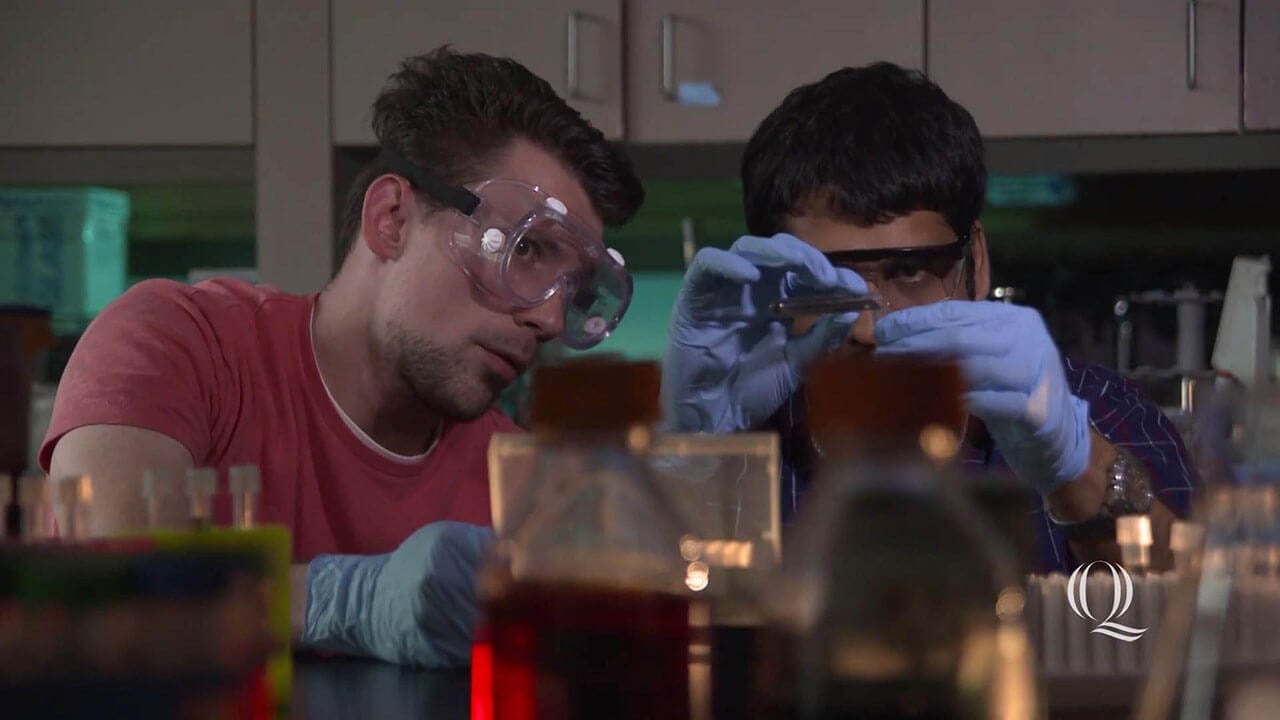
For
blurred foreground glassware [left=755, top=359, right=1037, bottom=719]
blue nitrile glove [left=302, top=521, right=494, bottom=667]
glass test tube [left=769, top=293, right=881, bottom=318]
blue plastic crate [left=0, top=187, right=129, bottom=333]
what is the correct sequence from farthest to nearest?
1. blue plastic crate [left=0, top=187, right=129, bottom=333]
2. glass test tube [left=769, top=293, right=881, bottom=318]
3. blue nitrile glove [left=302, top=521, right=494, bottom=667]
4. blurred foreground glassware [left=755, top=359, right=1037, bottom=719]

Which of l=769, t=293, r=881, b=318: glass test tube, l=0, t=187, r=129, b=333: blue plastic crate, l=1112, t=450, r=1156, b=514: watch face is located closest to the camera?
l=769, t=293, r=881, b=318: glass test tube

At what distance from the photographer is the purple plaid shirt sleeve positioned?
62.6 inches

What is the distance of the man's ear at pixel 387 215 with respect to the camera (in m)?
1.70

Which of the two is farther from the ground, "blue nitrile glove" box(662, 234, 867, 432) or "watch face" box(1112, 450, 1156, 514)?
"blue nitrile glove" box(662, 234, 867, 432)

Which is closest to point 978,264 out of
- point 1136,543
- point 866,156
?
point 866,156

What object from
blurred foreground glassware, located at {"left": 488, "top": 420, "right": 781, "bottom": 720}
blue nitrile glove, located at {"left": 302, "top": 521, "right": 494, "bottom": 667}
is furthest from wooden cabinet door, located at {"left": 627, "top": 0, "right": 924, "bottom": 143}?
blue nitrile glove, located at {"left": 302, "top": 521, "right": 494, "bottom": 667}

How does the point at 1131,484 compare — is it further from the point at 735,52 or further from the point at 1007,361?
the point at 735,52

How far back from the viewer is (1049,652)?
0.78m

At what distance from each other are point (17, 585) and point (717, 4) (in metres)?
2.14

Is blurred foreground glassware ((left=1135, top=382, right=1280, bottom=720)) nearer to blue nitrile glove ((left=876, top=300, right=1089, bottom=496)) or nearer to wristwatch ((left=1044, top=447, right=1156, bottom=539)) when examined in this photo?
blue nitrile glove ((left=876, top=300, right=1089, bottom=496))

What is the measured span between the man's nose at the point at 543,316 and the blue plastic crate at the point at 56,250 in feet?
4.58

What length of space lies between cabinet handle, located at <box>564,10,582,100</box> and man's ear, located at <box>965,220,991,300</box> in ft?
3.08

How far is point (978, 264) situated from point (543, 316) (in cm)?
53

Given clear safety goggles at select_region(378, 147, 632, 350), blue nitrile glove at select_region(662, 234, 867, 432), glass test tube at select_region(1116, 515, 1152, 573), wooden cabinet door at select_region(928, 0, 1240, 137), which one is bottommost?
glass test tube at select_region(1116, 515, 1152, 573)
